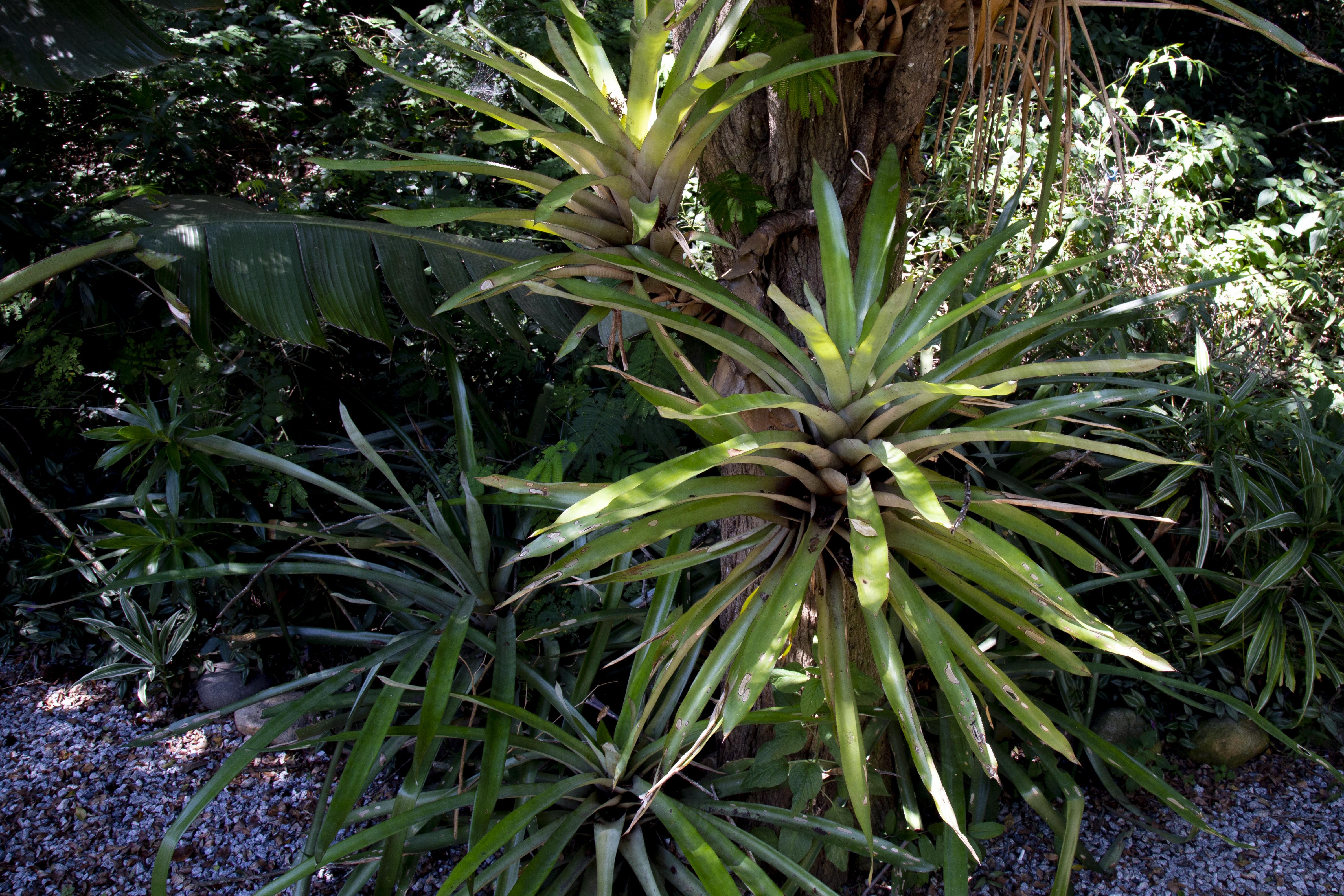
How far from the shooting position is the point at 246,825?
248 centimetres

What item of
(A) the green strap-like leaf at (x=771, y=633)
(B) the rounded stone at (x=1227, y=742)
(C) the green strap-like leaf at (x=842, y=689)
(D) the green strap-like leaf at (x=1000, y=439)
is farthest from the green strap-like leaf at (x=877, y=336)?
(B) the rounded stone at (x=1227, y=742)

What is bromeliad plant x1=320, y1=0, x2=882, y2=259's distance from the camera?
46.4 inches

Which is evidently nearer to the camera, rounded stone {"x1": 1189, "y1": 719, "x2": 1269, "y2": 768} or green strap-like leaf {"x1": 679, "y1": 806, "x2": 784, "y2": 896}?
green strap-like leaf {"x1": 679, "y1": 806, "x2": 784, "y2": 896}

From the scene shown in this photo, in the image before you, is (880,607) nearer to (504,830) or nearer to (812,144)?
(812,144)

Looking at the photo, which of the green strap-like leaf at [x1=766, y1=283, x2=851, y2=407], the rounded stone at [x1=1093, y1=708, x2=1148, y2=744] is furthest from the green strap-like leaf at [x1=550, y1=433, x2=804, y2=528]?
the rounded stone at [x1=1093, y1=708, x2=1148, y2=744]

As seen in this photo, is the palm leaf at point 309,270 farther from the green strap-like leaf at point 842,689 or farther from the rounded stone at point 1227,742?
the rounded stone at point 1227,742

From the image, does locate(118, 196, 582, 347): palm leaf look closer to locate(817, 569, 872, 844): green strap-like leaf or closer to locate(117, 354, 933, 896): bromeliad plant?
locate(117, 354, 933, 896): bromeliad plant

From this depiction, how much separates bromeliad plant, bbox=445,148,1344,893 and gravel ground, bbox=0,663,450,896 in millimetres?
1653

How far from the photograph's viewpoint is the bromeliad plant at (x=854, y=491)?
1.07 m

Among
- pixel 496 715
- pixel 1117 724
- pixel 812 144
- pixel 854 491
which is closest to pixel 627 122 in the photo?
pixel 812 144

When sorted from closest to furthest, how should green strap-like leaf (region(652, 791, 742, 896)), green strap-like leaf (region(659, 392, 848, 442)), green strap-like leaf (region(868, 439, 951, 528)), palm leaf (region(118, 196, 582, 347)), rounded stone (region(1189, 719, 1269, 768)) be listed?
green strap-like leaf (region(868, 439, 951, 528)) → green strap-like leaf (region(659, 392, 848, 442)) → green strap-like leaf (region(652, 791, 742, 896)) → palm leaf (region(118, 196, 582, 347)) → rounded stone (region(1189, 719, 1269, 768))

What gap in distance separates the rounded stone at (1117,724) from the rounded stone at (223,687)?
2.82 meters

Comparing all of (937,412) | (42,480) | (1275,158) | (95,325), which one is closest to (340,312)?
(95,325)

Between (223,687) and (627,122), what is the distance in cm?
255
